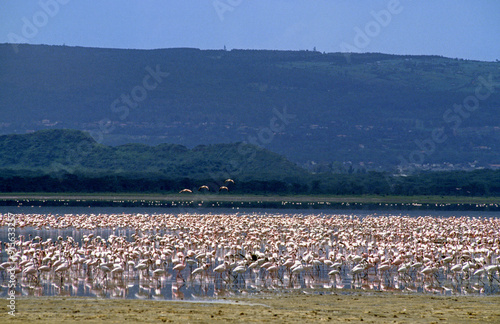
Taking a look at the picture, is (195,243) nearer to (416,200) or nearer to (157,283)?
(157,283)

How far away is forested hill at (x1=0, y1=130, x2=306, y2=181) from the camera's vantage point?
11438cm

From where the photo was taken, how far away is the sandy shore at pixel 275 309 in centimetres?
1430

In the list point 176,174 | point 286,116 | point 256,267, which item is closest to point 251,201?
point 176,174

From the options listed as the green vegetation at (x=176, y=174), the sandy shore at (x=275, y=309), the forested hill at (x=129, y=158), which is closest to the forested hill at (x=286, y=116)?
the forested hill at (x=129, y=158)

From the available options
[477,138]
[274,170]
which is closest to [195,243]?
[274,170]

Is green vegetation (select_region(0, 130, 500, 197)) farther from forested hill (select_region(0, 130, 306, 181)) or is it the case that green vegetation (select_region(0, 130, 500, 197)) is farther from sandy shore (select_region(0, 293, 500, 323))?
sandy shore (select_region(0, 293, 500, 323))

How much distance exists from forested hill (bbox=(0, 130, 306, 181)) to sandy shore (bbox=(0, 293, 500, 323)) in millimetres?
91278

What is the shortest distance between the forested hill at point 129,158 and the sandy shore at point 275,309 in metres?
91.3

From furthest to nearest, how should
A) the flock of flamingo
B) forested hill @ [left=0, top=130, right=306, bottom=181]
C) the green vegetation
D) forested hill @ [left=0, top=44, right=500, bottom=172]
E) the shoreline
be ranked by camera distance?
forested hill @ [left=0, top=44, right=500, bottom=172], forested hill @ [left=0, top=130, right=306, bottom=181], the green vegetation, the shoreline, the flock of flamingo

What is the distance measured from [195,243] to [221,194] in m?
56.9

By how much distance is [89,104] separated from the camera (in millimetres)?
187625

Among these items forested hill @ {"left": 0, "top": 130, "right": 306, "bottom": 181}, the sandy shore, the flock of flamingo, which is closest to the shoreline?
forested hill @ {"left": 0, "top": 130, "right": 306, "bottom": 181}

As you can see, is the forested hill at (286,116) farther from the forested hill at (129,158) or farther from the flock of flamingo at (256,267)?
the flock of flamingo at (256,267)

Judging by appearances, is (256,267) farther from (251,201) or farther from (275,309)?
(251,201)
